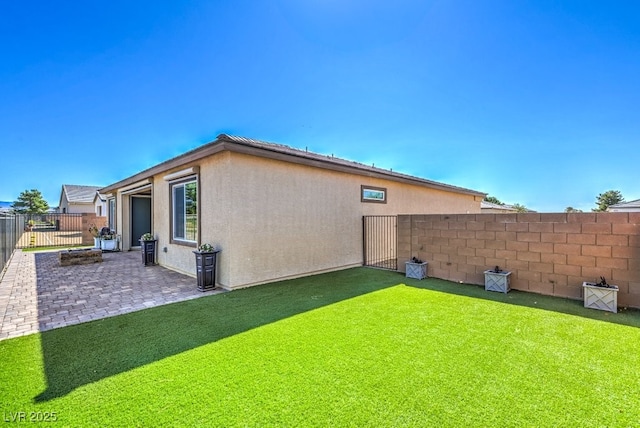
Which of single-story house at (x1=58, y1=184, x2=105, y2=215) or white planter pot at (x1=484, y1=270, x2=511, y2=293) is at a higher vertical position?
single-story house at (x1=58, y1=184, x2=105, y2=215)

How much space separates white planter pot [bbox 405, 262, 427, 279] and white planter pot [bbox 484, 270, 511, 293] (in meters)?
1.52

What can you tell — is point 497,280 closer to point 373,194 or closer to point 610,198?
point 373,194

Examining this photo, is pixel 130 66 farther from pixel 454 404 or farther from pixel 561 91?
pixel 561 91

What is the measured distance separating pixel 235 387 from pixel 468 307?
420 centimetres

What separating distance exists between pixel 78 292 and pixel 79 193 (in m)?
32.9

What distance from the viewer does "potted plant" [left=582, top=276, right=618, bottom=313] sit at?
15.6ft

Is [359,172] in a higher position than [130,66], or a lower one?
lower

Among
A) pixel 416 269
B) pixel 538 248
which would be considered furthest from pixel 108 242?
pixel 538 248

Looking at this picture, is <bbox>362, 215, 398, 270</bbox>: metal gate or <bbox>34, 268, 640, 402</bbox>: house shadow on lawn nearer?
<bbox>34, 268, 640, 402</bbox>: house shadow on lawn

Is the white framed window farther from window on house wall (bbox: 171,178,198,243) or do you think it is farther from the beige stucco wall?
the beige stucco wall

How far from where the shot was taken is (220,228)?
6516 millimetres

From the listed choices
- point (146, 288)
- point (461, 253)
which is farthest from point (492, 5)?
point (146, 288)

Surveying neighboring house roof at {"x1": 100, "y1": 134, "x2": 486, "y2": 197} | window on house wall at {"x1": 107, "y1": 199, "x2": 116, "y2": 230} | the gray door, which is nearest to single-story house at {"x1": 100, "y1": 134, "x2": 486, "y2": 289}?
neighboring house roof at {"x1": 100, "y1": 134, "x2": 486, "y2": 197}

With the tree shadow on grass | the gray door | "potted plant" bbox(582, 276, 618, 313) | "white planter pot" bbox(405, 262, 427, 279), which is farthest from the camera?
the gray door
